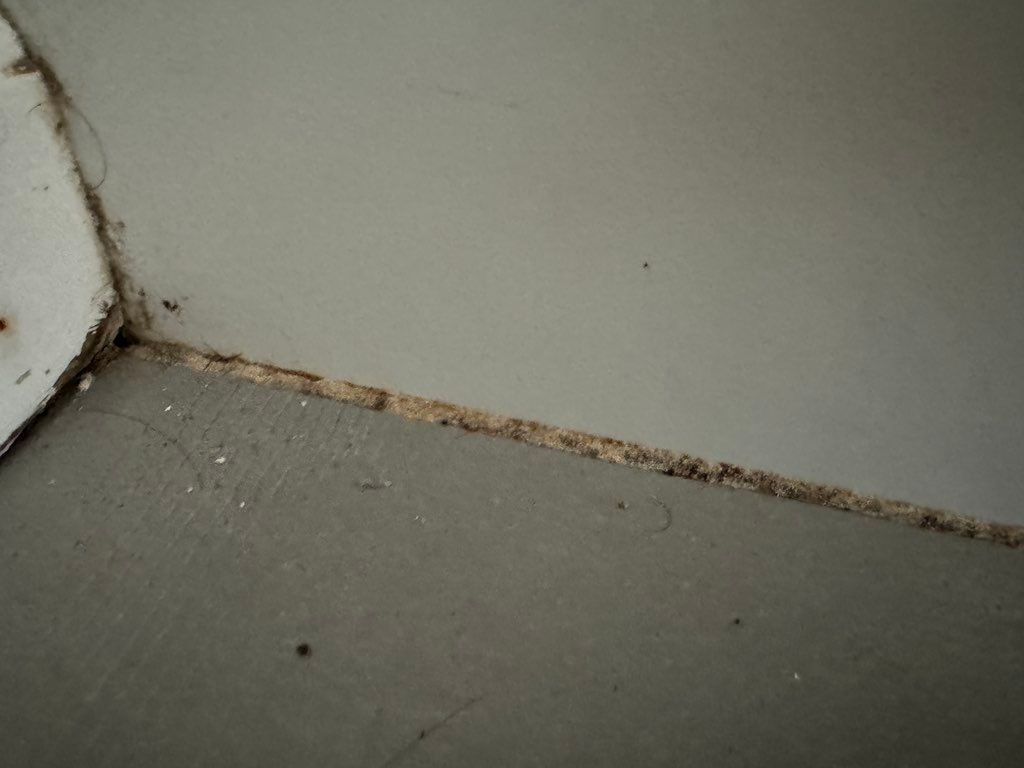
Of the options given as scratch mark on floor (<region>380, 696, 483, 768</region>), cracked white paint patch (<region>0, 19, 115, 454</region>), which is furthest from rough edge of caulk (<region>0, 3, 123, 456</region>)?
scratch mark on floor (<region>380, 696, 483, 768</region>)

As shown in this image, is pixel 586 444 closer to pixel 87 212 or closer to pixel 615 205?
pixel 615 205

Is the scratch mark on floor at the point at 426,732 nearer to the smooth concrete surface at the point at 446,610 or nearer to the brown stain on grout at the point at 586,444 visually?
the smooth concrete surface at the point at 446,610

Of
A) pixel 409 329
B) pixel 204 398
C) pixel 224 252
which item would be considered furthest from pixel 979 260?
pixel 204 398

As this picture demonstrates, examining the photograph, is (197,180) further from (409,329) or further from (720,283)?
(720,283)

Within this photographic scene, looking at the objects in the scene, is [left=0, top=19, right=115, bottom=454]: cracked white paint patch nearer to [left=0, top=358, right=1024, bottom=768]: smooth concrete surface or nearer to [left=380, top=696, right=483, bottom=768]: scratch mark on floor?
[left=0, top=358, right=1024, bottom=768]: smooth concrete surface

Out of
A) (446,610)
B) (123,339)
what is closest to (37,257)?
(123,339)

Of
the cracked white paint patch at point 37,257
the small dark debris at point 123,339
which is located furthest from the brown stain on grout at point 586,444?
the cracked white paint patch at point 37,257
